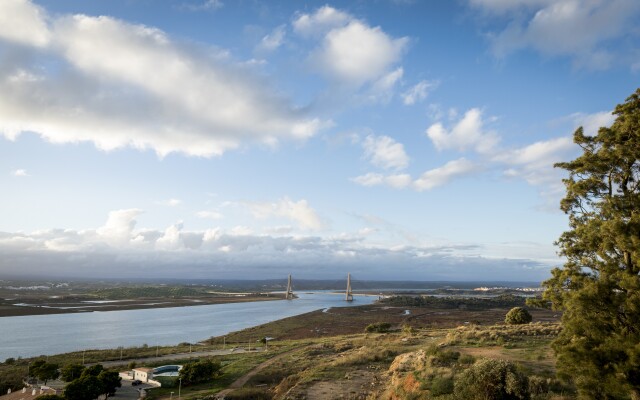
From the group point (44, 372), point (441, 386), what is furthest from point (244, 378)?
point (441, 386)

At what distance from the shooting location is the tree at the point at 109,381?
109ft

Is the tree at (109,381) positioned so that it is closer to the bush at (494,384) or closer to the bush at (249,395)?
the bush at (249,395)

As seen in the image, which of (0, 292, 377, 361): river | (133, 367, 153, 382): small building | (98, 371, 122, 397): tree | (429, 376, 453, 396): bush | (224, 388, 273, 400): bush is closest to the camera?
(429, 376, 453, 396): bush

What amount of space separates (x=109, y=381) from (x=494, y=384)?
→ 3203cm

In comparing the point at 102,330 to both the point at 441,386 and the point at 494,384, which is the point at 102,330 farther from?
the point at 494,384

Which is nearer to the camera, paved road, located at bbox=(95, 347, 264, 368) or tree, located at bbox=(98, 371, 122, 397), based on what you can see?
tree, located at bbox=(98, 371, 122, 397)

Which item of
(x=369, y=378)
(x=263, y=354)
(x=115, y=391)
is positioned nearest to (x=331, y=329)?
(x=263, y=354)

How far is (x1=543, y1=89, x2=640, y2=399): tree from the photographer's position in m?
11.5

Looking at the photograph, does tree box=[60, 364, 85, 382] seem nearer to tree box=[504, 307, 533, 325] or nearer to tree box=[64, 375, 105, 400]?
tree box=[64, 375, 105, 400]

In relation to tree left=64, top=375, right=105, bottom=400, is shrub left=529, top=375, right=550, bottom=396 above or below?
above

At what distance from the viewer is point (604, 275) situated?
40.1ft

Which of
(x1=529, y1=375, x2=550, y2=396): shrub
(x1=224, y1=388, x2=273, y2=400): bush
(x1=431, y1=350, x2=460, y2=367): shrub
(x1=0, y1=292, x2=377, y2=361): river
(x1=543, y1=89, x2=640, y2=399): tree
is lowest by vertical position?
(x1=0, y1=292, x2=377, y2=361): river

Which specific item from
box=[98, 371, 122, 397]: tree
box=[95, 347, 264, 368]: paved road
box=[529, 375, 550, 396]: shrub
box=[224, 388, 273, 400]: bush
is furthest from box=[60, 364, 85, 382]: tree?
Result: box=[529, 375, 550, 396]: shrub

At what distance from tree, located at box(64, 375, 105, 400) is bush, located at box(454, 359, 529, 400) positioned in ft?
93.6
